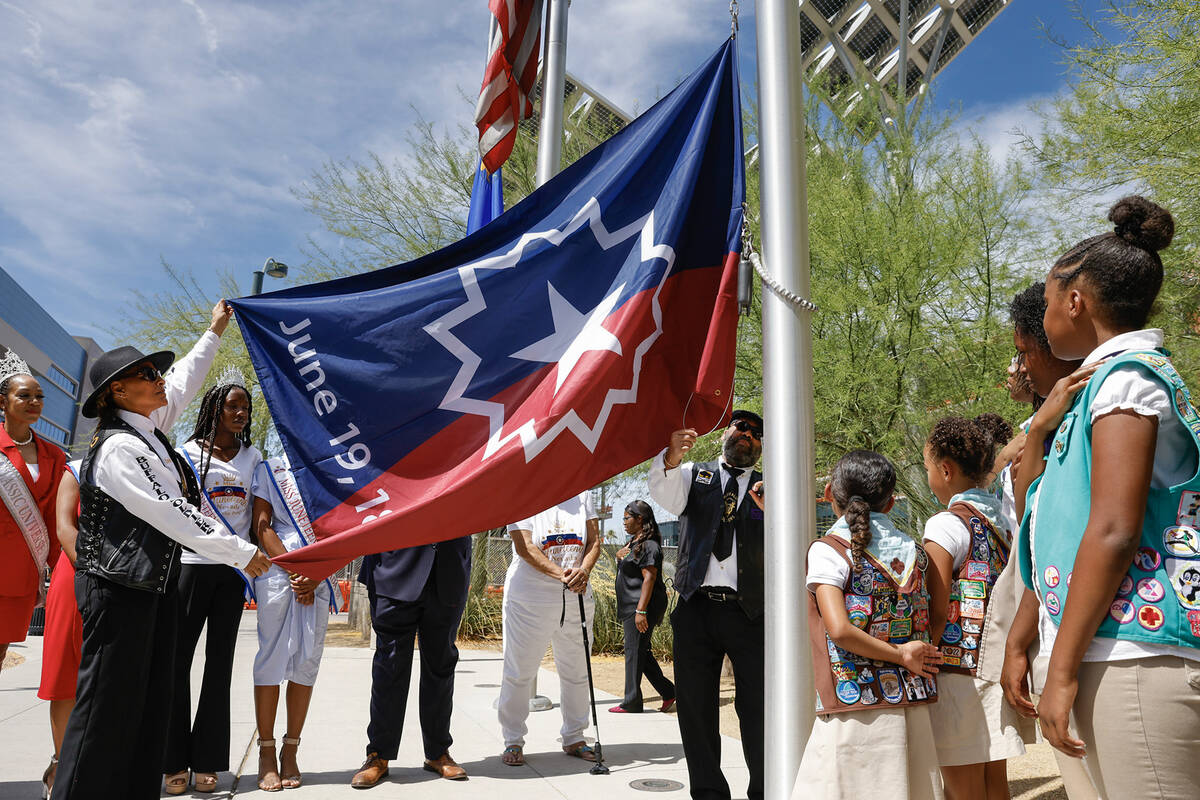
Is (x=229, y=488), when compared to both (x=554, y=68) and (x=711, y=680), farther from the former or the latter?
(x=554, y=68)

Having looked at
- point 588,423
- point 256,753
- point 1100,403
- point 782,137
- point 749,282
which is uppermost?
point 782,137

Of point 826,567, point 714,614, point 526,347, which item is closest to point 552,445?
point 526,347

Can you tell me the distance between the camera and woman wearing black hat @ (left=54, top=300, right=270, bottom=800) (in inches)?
144

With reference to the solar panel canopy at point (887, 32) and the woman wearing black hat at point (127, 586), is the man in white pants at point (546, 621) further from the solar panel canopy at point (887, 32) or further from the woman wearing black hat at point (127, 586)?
the solar panel canopy at point (887, 32)

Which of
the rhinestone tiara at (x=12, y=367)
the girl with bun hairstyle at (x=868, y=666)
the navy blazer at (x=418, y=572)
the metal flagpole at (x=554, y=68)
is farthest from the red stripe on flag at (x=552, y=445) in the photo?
the metal flagpole at (x=554, y=68)

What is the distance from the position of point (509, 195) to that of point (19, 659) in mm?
9771

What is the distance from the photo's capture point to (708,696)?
4457 mm

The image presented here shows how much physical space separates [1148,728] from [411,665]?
4.40 metres

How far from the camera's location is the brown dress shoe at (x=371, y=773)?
16.8 ft

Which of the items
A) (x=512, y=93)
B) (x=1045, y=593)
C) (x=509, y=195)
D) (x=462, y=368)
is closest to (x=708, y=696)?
(x=462, y=368)

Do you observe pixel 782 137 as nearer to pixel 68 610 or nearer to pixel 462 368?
pixel 462 368

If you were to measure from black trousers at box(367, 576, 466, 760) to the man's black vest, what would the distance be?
5.28 ft

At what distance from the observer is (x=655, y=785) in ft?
17.6

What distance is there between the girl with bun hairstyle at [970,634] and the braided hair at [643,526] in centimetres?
567
